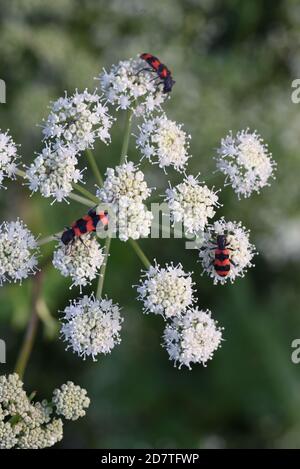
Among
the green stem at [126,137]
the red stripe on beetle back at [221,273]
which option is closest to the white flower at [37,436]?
the red stripe on beetle back at [221,273]

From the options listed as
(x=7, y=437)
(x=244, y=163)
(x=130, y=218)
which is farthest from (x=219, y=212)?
(x=7, y=437)

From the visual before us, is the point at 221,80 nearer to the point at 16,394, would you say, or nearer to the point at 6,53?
the point at 6,53

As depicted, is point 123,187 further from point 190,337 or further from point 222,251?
point 190,337

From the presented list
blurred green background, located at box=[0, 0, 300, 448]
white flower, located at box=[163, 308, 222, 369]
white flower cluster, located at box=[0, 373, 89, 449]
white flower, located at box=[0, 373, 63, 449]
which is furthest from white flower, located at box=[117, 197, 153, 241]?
blurred green background, located at box=[0, 0, 300, 448]

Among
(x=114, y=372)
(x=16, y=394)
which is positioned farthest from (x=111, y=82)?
(x=114, y=372)

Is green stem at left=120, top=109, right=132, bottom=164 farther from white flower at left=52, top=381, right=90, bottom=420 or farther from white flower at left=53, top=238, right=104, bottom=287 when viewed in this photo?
white flower at left=52, top=381, right=90, bottom=420

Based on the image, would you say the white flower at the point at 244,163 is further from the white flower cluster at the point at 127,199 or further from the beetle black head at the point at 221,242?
the white flower cluster at the point at 127,199
